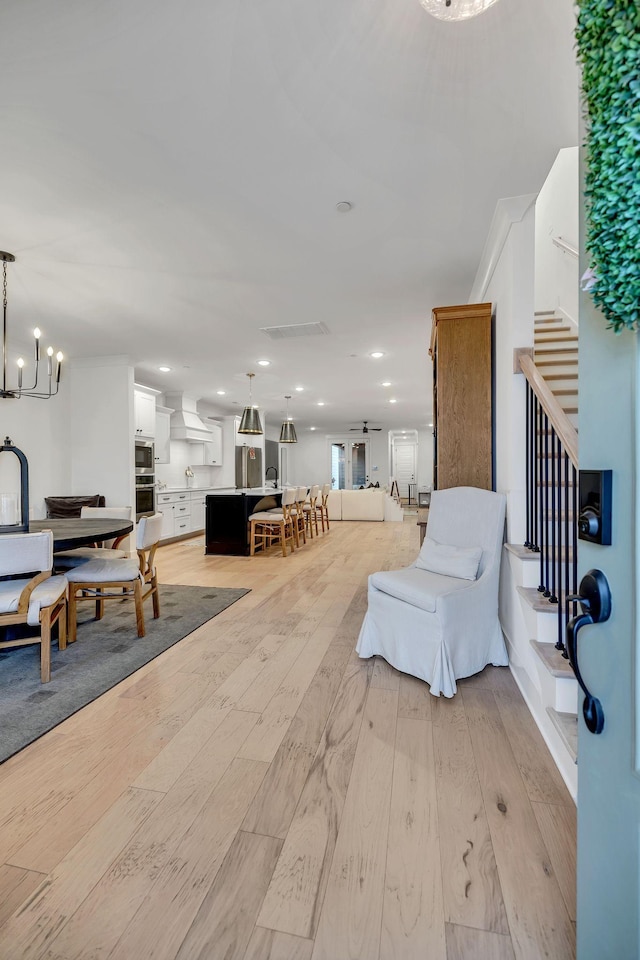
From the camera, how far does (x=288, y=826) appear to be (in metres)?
1.41

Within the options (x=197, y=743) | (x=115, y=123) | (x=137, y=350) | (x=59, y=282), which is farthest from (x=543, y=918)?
(x=137, y=350)

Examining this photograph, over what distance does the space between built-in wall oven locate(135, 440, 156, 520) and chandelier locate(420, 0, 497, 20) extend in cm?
593

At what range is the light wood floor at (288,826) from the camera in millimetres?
1088

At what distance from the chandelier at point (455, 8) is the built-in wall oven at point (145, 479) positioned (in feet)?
19.5

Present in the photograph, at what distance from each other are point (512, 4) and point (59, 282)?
3510mm

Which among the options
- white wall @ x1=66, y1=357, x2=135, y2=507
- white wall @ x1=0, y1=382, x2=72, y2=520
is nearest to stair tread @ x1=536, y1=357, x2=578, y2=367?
white wall @ x1=66, y1=357, x2=135, y2=507

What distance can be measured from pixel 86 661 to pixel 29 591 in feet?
2.03

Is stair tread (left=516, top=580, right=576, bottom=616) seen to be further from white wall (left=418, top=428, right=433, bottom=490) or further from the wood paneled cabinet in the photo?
white wall (left=418, top=428, right=433, bottom=490)

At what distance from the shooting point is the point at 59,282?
3586 millimetres

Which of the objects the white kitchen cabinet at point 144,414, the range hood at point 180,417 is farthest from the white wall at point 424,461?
the white kitchen cabinet at point 144,414

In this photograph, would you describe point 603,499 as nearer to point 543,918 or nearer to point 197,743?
point 543,918

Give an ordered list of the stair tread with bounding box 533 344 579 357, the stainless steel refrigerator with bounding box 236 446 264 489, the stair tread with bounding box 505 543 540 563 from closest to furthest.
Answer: the stair tread with bounding box 505 543 540 563 < the stair tread with bounding box 533 344 579 357 < the stainless steel refrigerator with bounding box 236 446 264 489

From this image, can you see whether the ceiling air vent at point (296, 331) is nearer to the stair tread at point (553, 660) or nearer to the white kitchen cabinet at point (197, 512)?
the stair tread at point (553, 660)

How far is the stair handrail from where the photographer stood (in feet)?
5.98
